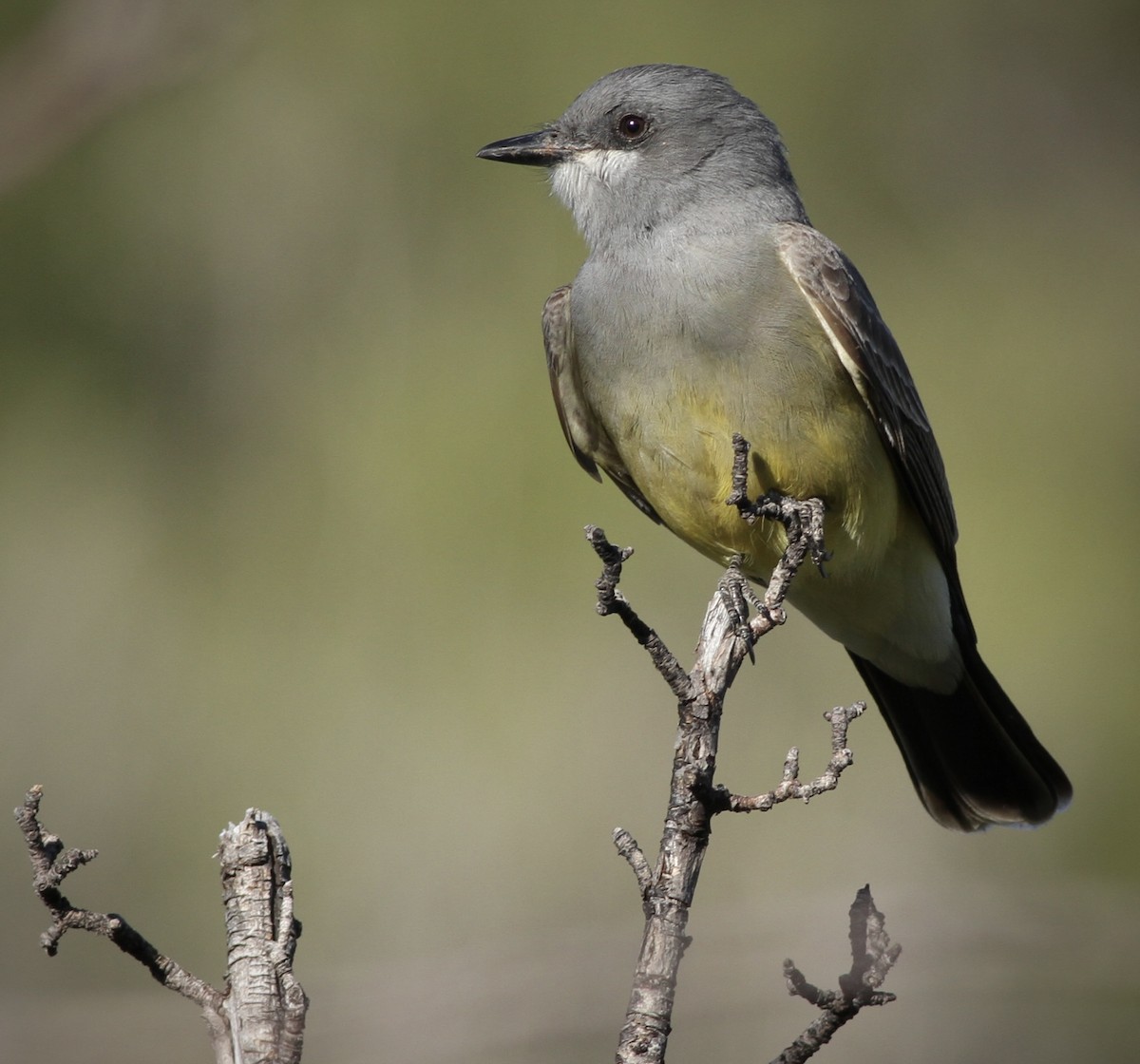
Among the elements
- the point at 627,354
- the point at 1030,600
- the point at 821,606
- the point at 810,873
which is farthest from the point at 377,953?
the point at 1030,600

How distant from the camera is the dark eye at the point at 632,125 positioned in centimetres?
421

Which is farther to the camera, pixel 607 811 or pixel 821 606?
pixel 607 811

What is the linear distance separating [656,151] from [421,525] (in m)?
1.85

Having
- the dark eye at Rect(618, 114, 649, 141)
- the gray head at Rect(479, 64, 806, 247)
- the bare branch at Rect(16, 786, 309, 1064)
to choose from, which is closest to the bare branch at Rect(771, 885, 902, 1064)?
the bare branch at Rect(16, 786, 309, 1064)

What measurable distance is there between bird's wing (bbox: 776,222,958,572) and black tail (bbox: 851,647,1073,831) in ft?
2.28

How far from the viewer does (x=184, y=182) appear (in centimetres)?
577

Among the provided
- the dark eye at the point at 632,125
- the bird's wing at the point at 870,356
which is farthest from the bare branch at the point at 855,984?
the dark eye at the point at 632,125

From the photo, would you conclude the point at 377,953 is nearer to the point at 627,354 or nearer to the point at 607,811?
the point at 607,811

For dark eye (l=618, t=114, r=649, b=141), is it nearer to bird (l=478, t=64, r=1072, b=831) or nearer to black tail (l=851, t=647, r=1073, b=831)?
bird (l=478, t=64, r=1072, b=831)

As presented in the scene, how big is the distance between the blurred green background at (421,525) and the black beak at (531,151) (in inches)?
49.8

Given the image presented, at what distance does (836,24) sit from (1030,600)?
2.52m

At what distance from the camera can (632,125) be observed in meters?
4.21

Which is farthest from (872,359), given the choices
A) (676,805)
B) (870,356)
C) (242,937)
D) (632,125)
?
(242,937)

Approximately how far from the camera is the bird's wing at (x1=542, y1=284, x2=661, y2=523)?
4.30m
